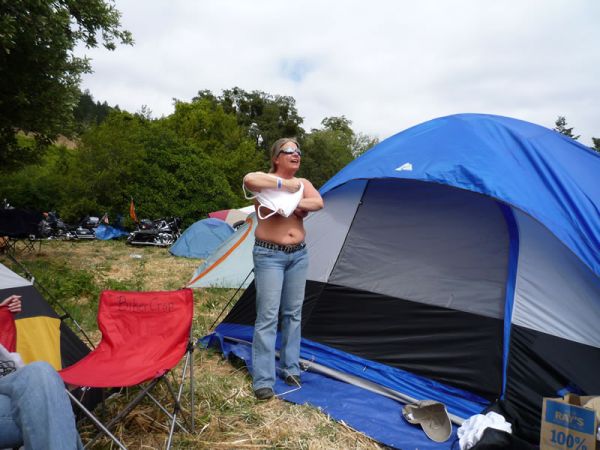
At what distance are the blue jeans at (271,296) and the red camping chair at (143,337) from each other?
0.52m

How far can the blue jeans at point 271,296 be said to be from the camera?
3.04 metres

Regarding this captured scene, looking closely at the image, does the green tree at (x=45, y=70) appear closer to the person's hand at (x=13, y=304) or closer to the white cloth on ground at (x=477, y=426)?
the person's hand at (x=13, y=304)

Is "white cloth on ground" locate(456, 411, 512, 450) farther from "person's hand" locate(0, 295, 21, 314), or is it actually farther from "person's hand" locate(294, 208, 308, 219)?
"person's hand" locate(0, 295, 21, 314)

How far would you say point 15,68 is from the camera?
296 inches

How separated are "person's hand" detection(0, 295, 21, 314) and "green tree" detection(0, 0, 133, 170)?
17.9 ft

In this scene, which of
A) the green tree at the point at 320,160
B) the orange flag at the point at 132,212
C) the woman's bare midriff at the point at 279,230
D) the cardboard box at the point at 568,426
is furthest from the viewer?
the green tree at the point at 320,160

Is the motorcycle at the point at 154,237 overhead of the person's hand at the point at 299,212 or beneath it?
beneath

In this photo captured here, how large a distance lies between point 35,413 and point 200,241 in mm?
9337

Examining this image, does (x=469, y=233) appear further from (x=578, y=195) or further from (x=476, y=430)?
(x=476, y=430)

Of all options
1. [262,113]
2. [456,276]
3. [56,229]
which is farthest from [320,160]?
[456,276]

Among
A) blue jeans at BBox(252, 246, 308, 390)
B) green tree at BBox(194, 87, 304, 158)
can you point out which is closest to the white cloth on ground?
blue jeans at BBox(252, 246, 308, 390)

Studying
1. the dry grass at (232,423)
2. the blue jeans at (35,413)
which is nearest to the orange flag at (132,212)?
the dry grass at (232,423)

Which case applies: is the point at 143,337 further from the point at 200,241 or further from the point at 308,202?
the point at 200,241

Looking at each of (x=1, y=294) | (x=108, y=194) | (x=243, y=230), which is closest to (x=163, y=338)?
(x=1, y=294)
